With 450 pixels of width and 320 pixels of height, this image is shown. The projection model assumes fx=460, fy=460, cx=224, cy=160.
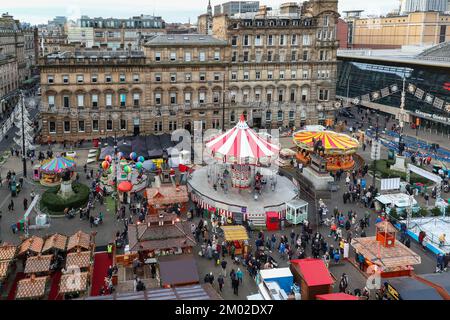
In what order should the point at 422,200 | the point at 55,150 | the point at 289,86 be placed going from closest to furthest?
the point at 422,200 < the point at 55,150 < the point at 289,86

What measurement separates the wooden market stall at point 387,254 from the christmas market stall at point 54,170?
30.0 meters

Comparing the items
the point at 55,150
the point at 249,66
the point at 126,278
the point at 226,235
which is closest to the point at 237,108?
the point at 249,66

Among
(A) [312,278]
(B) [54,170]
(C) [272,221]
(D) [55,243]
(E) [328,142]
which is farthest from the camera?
(E) [328,142]

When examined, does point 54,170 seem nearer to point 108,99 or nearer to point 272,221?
point 108,99

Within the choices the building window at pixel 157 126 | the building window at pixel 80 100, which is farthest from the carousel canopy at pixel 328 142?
the building window at pixel 80 100

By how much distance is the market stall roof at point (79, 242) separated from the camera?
30.6 metres

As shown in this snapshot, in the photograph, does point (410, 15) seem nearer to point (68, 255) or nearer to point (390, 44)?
point (390, 44)

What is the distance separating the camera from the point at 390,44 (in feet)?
447

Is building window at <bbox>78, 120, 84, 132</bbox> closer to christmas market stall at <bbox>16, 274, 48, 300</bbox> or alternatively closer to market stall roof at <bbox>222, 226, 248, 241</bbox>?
market stall roof at <bbox>222, 226, 248, 241</bbox>

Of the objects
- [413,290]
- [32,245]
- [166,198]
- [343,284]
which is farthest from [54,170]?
[413,290]

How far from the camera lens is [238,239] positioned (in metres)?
33.4

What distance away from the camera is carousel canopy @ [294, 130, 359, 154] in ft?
176

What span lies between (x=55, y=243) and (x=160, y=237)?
23.0 feet

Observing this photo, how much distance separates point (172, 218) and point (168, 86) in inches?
1536
